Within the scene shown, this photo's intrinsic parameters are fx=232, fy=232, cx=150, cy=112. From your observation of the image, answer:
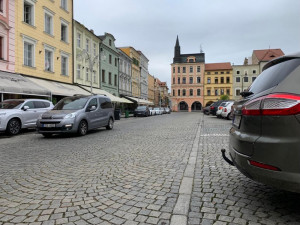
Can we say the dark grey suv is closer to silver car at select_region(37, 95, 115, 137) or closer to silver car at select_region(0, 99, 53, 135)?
silver car at select_region(37, 95, 115, 137)

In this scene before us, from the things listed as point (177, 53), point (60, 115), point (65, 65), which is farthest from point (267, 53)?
point (60, 115)

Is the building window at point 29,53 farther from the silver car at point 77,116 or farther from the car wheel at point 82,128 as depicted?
the car wheel at point 82,128

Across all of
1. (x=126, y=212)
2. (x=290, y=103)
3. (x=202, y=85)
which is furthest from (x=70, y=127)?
(x=202, y=85)

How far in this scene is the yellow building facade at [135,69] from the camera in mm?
49906

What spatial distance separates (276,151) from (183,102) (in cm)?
7907

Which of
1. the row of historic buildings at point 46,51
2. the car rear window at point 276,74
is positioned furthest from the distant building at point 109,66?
the car rear window at point 276,74

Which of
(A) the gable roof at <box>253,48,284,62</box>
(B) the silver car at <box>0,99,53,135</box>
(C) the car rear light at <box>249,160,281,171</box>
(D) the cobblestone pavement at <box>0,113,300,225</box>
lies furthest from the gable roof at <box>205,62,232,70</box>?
(C) the car rear light at <box>249,160,281,171</box>

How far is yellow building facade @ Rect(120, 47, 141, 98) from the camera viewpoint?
49906mm

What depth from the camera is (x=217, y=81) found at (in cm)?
7512

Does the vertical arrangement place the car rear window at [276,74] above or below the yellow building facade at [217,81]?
below

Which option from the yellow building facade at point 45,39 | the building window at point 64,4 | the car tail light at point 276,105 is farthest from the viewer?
the building window at point 64,4

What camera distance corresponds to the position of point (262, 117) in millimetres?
2422

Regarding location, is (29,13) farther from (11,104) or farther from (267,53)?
(267,53)

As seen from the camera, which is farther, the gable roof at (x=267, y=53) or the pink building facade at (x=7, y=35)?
the gable roof at (x=267, y=53)
